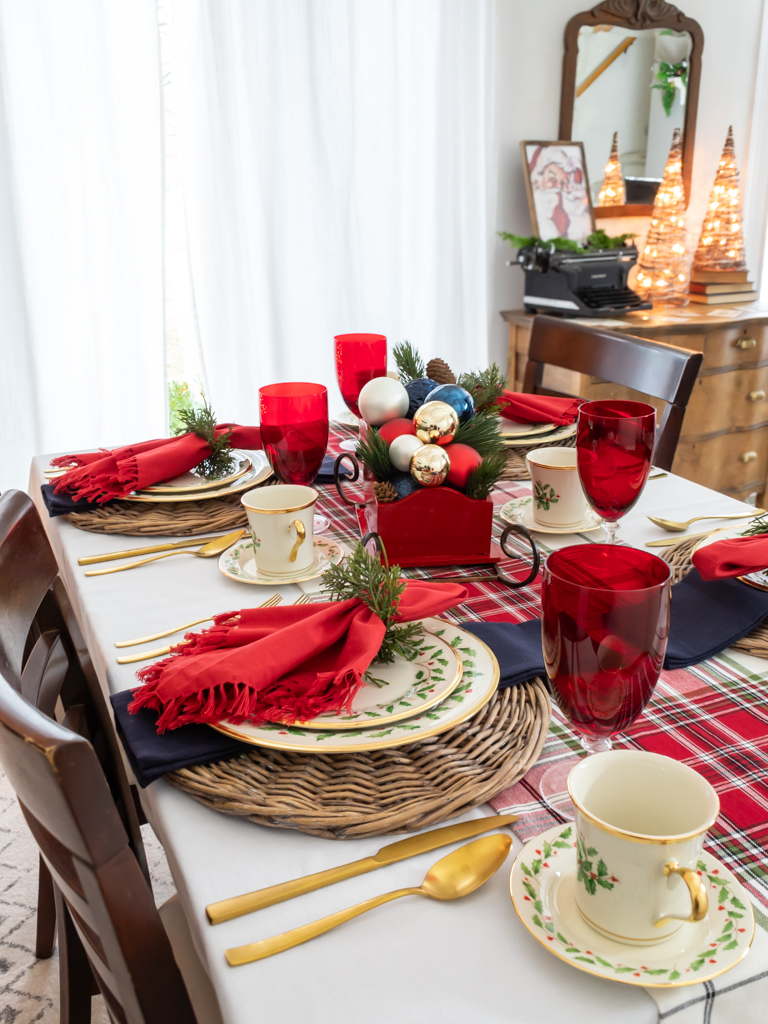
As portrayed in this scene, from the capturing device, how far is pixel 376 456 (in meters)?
0.97

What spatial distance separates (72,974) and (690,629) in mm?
758

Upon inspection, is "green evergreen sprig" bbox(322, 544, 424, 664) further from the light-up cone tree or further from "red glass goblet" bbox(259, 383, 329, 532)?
the light-up cone tree

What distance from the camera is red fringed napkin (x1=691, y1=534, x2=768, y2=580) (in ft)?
2.72

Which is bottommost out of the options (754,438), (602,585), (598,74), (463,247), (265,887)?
(754,438)

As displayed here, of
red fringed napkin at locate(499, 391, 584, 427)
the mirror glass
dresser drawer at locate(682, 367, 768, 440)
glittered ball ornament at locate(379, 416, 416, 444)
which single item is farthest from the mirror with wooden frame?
glittered ball ornament at locate(379, 416, 416, 444)

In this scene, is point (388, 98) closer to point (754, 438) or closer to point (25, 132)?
point (25, 132)

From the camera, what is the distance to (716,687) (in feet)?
2.31

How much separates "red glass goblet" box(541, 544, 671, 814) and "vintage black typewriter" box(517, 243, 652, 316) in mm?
2216

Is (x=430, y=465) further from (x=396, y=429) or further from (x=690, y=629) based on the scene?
(x=690, y=629)

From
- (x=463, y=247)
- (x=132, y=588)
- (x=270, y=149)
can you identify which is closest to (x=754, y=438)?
(x=463, y=247)

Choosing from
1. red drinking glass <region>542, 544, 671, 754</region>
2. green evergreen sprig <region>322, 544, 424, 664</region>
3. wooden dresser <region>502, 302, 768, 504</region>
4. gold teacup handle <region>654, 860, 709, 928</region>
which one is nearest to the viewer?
gold teacup handle <region>654, 860, 709, 928</region>

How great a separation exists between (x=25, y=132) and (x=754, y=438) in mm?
2427

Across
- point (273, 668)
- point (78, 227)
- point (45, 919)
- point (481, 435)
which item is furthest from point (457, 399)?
point (78, 227)

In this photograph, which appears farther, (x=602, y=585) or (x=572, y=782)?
(x=602, y=585)
